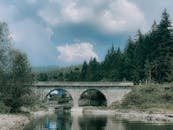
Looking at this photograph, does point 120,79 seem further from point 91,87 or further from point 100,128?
point 100,128

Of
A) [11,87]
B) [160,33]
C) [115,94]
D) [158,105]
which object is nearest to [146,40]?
[160,33]

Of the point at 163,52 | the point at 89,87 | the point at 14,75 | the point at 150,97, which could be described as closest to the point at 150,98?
the point at 150,97

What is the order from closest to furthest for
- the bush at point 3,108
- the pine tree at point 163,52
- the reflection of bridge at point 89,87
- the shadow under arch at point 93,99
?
the bush at point 3,108 < the pine tree at point 163,52 < the reflection of bridge at point 89,87 < the shadow under arch at point 93,99

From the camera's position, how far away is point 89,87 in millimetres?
126375

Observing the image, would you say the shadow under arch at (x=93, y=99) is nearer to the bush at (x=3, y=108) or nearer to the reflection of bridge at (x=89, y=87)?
the reflection of bridge at (x=89, y=87)

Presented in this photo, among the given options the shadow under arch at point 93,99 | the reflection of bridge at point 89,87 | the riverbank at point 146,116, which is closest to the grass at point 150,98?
the reflection of bridge at point 89,87

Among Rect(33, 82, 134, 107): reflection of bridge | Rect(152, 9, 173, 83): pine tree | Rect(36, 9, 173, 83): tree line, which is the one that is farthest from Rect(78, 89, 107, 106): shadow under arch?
Rect(152, 9, 173, 83): pine tree

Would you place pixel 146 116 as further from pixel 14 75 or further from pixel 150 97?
pixel 14 75

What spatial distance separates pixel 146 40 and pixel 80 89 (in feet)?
86.2

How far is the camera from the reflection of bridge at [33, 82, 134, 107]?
12400 centimetres

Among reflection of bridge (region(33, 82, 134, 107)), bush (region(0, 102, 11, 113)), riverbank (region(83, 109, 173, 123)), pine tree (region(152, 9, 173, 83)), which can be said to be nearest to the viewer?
bush (region(0, 102, 11, 113))

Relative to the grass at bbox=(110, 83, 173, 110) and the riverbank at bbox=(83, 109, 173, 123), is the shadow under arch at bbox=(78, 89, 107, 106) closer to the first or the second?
the grass at bbox=(110, 83, 173, 110)

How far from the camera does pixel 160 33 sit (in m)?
126

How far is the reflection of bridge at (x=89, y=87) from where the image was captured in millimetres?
124000
